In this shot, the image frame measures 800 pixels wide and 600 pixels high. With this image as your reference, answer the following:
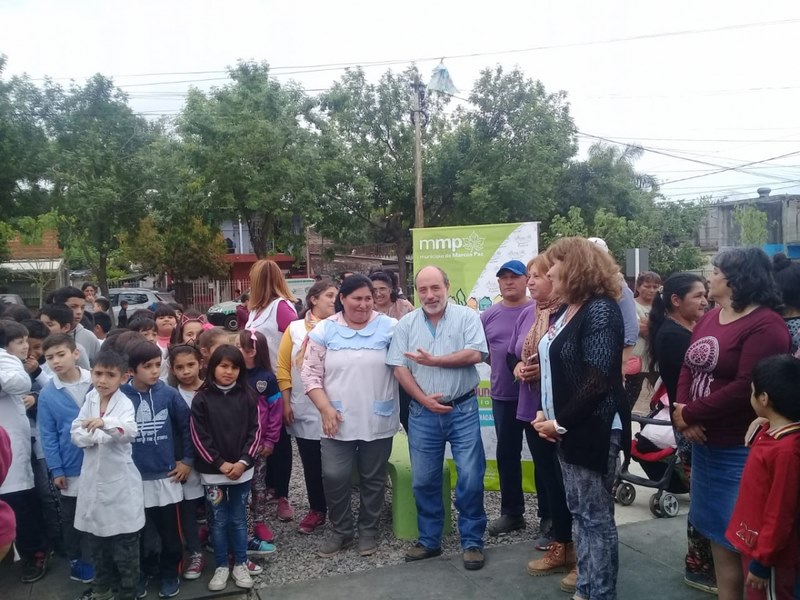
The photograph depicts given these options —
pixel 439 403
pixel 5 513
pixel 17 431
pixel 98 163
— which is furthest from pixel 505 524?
pixel 98 163

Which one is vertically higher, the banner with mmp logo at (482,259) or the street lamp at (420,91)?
the street lamp at (420,91)

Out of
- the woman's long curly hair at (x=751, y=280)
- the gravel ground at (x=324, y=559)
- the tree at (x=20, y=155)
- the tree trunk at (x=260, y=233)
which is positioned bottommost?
the gravel ground at (x=324, y=559)

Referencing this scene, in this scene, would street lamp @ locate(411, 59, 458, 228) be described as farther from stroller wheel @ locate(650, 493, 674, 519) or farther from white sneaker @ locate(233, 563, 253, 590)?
white sneaker @ locate(233, 563, 253, 590)

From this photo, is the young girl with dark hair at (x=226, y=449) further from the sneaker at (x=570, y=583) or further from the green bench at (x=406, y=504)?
the sneaker at (x=570, y=583)

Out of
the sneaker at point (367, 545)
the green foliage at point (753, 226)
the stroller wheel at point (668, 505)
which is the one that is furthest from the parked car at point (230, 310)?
the green foliage at point (753, 226)

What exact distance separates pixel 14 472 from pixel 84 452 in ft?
2.00

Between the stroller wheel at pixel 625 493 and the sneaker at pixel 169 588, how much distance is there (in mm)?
3333

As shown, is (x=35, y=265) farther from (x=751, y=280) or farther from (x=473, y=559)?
(x=751, y=280)

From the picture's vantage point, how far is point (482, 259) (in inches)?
235

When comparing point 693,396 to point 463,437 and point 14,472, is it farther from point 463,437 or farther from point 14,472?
point 14,472

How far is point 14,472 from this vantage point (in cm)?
405

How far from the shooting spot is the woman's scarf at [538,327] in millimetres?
4098

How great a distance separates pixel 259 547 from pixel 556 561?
194cm

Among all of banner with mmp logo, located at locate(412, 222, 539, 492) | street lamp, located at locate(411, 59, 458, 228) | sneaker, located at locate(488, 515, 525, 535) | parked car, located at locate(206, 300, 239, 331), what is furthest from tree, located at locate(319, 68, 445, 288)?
sneaker, located at locate(488, 515, 525, 535)
